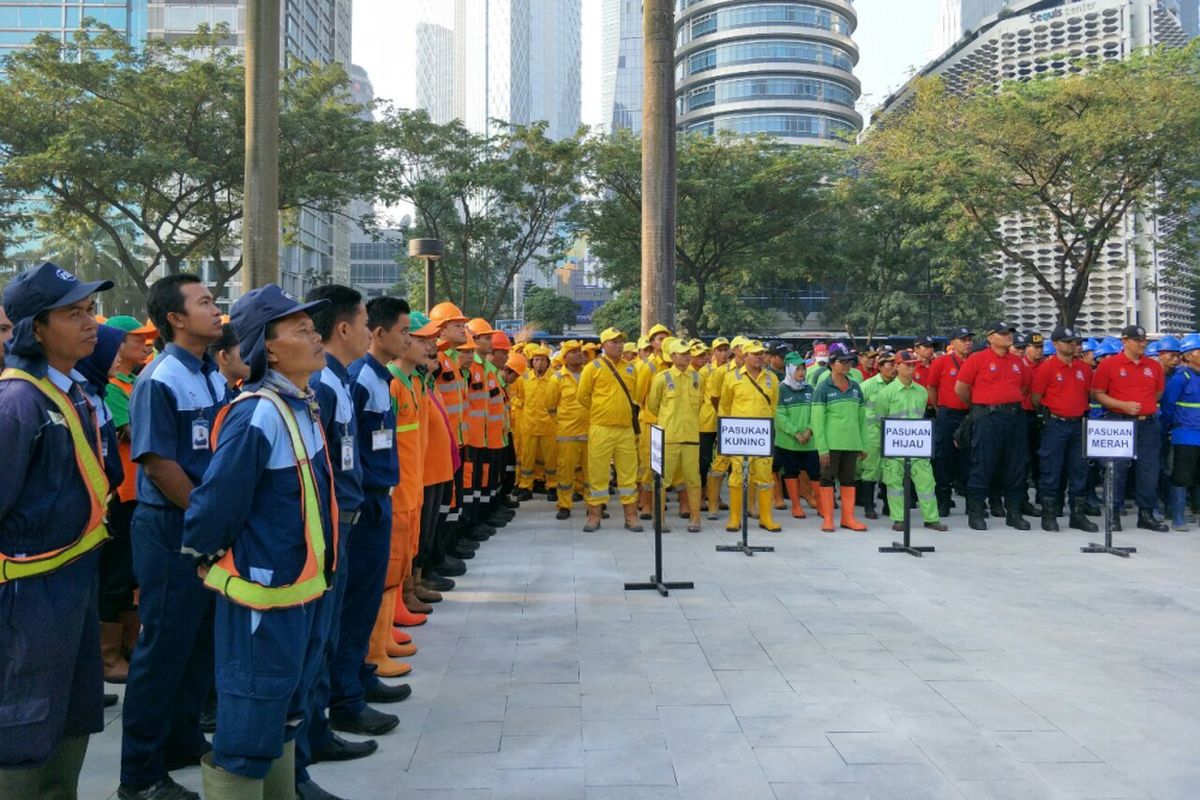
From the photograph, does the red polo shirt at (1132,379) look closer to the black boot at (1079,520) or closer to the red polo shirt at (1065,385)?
the red polo shirt at (1065,385)

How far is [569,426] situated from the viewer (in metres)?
10.9

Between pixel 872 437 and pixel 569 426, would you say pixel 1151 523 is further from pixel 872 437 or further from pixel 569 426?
pixel 569 426

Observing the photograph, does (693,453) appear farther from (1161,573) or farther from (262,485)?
(262,485)

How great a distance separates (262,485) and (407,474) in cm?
213

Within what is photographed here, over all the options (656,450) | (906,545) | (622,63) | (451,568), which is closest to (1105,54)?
(906,545)

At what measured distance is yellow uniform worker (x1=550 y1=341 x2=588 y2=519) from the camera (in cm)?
1088

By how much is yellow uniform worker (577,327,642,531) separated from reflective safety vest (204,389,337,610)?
692 cm

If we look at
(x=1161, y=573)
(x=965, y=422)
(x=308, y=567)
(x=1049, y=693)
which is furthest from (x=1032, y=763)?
(x=965, y=422)

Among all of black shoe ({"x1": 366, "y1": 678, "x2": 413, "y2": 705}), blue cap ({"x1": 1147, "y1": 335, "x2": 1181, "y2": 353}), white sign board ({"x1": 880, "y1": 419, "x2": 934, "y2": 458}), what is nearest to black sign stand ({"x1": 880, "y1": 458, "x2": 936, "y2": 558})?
white sign board ({"x1": 880, "y1": 419, "x2": 934, "y2": 458})

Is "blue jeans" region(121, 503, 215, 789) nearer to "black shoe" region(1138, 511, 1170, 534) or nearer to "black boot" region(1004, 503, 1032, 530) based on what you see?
"black boot" region(1004, 503, 1032, 530)

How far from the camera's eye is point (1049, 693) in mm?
4789

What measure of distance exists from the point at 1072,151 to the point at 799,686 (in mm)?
19801

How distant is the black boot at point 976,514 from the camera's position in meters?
9.92

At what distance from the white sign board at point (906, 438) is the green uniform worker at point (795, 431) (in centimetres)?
121
